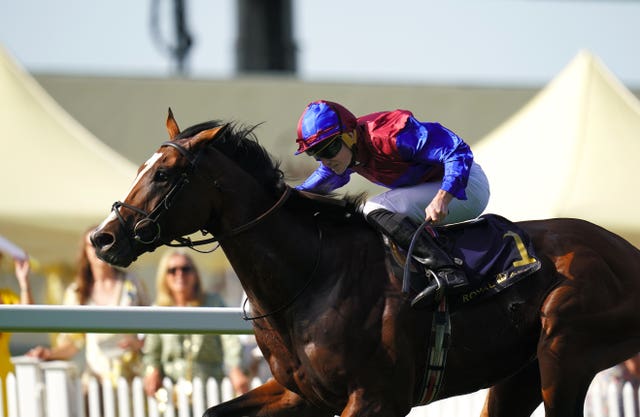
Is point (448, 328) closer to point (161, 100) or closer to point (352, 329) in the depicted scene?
point (352, 329)

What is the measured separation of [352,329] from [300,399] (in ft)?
1.64

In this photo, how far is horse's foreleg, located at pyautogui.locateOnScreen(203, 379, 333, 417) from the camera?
5828 mm

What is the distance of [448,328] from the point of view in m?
5.67

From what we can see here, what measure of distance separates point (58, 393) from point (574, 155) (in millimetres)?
4719

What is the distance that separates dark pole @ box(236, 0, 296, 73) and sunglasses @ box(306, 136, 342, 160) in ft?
47.1

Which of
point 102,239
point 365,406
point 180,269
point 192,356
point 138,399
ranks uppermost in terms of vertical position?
point 102,239

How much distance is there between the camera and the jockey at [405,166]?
5625 millimetres

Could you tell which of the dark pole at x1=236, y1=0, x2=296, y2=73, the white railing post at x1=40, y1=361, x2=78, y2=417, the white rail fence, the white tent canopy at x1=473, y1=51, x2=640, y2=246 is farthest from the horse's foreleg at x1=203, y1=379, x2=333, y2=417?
the dark pole at x1=236, y1=0, x2=296, y2=73

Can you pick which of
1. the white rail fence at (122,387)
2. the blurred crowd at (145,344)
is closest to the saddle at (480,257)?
the white rail fence at (122,387)

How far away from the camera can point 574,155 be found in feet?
33.9

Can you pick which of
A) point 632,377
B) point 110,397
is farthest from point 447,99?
point 110,397

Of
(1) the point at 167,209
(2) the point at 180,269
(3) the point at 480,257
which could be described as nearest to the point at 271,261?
(1) the point at 167,209

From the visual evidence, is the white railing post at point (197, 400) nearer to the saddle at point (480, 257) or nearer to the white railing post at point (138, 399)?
the white railing post at point (138, 399)

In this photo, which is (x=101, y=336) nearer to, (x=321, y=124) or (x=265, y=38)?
(x=321, y=124)
